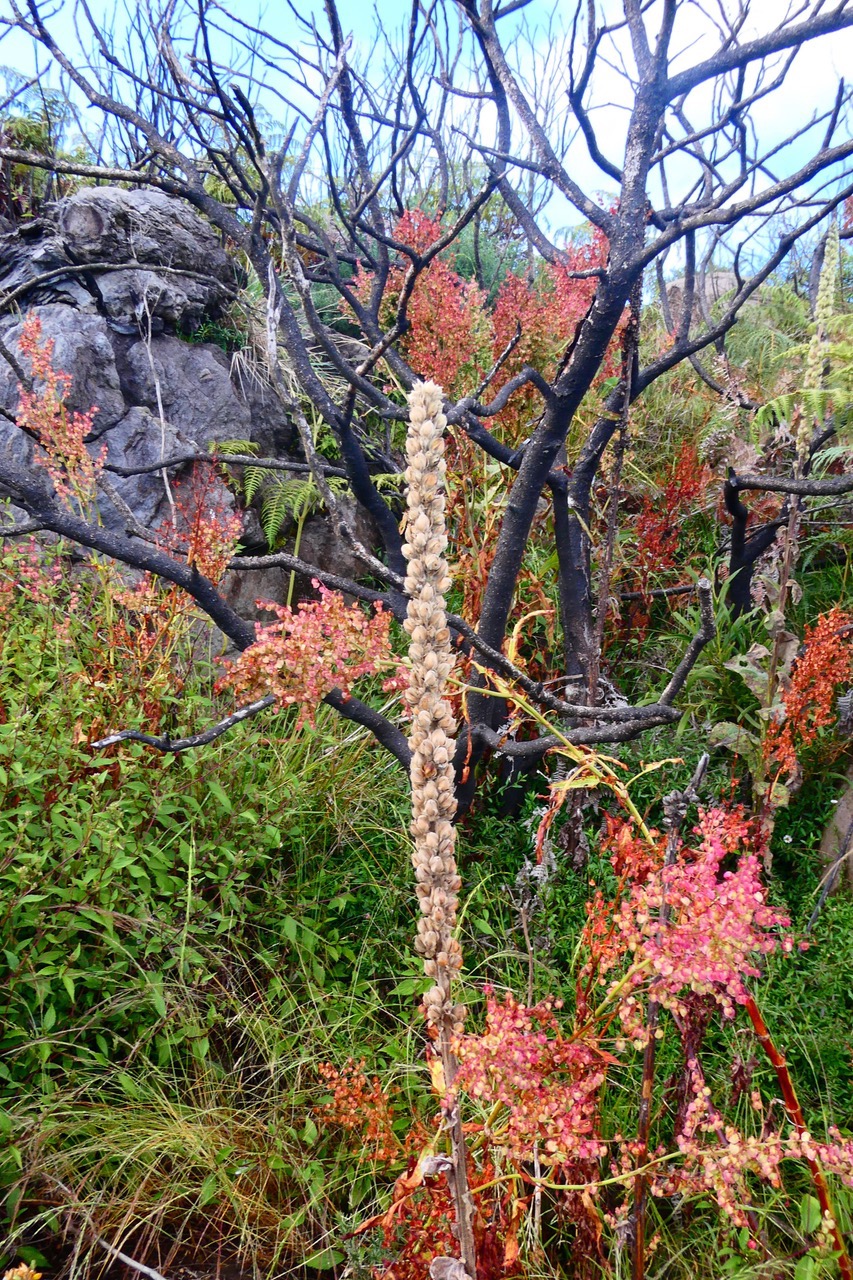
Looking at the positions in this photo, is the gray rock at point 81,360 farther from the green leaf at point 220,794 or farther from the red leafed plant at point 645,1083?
the red leafed plant at point 645,1083

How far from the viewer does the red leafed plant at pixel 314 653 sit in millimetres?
1846

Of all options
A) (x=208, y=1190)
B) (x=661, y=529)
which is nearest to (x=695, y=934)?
(x=208, y=1190)

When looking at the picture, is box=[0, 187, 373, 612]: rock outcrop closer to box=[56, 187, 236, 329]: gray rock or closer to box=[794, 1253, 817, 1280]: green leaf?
box=[56, 187, 236, 329]: gray rock

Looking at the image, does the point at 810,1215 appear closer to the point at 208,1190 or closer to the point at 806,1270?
the point at 806,1270

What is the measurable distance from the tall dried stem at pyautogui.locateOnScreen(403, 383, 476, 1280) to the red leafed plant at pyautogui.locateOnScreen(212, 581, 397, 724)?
0.98m

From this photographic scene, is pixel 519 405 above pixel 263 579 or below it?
above

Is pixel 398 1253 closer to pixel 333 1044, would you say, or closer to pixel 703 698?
pixel 333 1044

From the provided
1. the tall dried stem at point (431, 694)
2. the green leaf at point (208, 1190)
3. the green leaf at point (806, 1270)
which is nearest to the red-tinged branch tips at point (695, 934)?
the tall dried stem at point (431, 694)

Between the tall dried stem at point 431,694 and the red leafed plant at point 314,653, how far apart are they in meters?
0.98

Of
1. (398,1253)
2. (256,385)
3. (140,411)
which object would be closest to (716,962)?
(398,1253)

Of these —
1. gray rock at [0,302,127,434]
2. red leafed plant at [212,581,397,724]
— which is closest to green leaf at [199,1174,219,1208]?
red leafed plant at [212,581,397,724]

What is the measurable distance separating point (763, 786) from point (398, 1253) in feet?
5.48

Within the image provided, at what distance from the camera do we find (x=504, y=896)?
2.70 m

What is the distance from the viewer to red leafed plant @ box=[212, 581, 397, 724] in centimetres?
185
